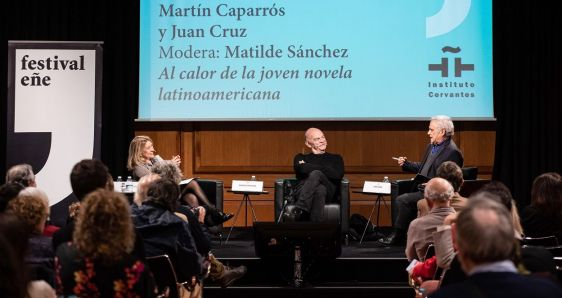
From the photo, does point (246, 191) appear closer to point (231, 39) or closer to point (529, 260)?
point (231, 39)

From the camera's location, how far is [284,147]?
8.37 metres

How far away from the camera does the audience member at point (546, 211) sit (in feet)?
16.1

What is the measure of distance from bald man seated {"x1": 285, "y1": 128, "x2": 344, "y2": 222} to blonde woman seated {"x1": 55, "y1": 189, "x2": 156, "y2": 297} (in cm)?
418

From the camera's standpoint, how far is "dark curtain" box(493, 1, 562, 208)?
A: 8.17 meters

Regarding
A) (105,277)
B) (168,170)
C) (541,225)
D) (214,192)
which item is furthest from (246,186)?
(105,277)

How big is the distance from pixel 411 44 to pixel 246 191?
221cm

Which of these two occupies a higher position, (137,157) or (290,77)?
(290,77)

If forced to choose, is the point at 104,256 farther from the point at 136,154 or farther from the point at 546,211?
the point at 136,154

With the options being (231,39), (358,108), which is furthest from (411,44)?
(231,39)

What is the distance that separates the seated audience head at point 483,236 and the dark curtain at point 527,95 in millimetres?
6205

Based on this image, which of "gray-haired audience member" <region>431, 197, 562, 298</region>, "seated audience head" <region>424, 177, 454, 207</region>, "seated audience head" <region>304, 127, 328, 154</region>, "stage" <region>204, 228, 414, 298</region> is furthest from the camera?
"seated audience head" <region>304, 127, 328, 154</region>

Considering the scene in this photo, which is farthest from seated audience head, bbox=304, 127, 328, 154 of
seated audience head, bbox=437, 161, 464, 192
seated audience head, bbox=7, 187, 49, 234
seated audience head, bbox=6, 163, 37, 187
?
seated audience head, bbox=7, 187, 49, 234

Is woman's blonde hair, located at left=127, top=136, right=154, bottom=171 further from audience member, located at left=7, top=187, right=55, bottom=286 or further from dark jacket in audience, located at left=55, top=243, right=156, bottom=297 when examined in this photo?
dark jacket in audience, located at left=55, top=243, right=156, bottom=297

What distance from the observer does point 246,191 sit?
7.38 meters
